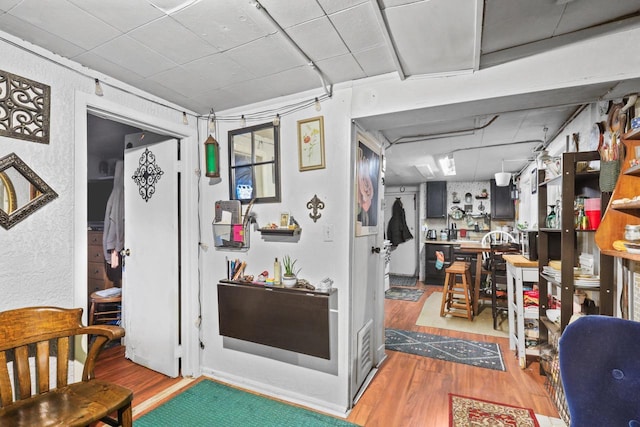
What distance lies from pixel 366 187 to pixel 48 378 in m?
2.25

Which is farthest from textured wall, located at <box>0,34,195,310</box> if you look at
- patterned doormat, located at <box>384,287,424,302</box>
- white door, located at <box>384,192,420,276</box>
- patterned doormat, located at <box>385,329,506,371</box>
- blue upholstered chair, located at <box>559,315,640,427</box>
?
white door, located at <box>384,192,420,276</box>

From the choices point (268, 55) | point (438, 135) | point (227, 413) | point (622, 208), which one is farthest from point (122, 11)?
point (438, 135)

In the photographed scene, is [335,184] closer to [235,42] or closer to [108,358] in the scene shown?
[235,42]

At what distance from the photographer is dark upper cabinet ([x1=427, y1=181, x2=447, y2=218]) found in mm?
6898

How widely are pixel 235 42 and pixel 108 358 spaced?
311cm

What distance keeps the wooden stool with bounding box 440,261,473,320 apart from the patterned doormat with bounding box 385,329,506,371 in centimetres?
80

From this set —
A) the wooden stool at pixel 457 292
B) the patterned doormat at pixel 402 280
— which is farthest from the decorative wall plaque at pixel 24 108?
the patterned doormat at pixel 402 280

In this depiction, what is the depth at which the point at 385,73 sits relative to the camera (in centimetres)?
205

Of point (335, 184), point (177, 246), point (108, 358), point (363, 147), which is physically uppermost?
point (363, 147)

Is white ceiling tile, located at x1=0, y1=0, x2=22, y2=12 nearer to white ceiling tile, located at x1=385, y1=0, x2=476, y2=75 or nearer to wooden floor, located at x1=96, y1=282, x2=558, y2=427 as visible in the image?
white ceiling tile, located at x1=385, y1=0, x2=476, y2=75

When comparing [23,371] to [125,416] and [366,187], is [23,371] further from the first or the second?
[366,187]

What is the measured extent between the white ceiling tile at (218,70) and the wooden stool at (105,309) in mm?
2567

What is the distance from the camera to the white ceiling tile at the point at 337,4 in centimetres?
135

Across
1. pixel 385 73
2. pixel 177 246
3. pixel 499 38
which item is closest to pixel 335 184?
pixel 385 73
